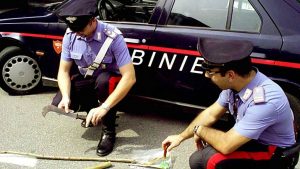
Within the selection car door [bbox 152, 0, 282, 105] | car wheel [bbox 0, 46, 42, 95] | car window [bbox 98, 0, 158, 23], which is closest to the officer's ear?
car door [bbox 152, 0, 282, 105]

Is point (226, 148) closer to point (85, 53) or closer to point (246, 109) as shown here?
point (246, 109)

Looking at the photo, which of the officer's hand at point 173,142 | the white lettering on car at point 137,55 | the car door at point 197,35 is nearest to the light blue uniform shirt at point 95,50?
the white lettering on car at point 137,55

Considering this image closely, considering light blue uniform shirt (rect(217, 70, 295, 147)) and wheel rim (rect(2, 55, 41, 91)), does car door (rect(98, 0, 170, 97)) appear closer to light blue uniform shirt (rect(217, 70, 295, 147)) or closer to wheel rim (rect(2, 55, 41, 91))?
wheel rim (rect(2, 55, 41, 91))

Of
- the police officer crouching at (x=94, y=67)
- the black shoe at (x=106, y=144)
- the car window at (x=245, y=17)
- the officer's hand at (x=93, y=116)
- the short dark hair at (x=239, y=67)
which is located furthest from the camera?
the black shoe at (x=106, y=144)

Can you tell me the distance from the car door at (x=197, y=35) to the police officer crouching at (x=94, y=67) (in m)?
0.43

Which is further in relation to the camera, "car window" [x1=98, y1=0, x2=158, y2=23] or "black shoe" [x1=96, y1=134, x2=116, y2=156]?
"car window" [x1=98, y1=0, x2=158, y2=23]

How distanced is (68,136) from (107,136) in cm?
43

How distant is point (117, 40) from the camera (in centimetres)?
326

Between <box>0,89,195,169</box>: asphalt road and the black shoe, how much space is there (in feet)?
0.15

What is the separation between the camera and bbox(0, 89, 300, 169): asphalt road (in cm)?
322

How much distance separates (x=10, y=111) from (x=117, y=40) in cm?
161

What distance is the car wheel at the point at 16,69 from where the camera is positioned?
171 inches

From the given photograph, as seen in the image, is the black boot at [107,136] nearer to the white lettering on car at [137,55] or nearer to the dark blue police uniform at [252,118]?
the white lettering on car at [137,55]

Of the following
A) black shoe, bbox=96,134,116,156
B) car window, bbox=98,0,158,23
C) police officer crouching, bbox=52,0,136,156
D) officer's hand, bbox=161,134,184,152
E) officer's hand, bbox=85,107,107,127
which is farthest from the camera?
car window, bbox=98,0,158,23
